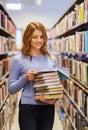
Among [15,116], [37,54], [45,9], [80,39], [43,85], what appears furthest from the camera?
[45,9]

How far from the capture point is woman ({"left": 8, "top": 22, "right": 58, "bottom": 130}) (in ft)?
6.88

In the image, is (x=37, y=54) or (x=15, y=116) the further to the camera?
(x=15, y=116)

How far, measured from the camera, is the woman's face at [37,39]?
7.00 ft

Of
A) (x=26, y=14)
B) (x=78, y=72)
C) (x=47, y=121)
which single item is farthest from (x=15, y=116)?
(x=26, y=14)

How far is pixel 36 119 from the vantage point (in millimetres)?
2115

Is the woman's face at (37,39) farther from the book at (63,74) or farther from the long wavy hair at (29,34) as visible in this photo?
the book at (63,74)

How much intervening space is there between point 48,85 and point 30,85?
0.52ft

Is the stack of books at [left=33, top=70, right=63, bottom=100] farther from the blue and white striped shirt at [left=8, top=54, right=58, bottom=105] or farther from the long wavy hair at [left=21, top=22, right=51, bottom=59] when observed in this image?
the long wavy hair at [left=21, top=22, right=51, bottom=59]

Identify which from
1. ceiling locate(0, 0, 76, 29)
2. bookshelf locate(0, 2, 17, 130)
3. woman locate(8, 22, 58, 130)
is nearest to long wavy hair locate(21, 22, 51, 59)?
woman locate(8, 22, 58, 130)

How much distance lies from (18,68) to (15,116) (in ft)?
12.3

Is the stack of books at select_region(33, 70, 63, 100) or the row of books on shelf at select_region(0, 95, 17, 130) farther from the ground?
the stack of books at select_region(33, 70, 63, 100)

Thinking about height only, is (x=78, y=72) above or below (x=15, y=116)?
above

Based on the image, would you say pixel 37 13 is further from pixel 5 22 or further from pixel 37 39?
pixel 37 39

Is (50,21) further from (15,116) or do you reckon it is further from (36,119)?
(36,119)
